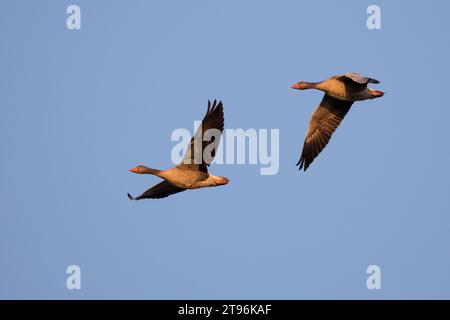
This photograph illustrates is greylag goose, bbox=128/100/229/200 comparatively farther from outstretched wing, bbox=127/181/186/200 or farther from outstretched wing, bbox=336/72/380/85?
outstretched wing, bbox=336/72/380/85

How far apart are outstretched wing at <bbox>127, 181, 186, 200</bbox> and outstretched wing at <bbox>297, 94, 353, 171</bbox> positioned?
3.21 metres

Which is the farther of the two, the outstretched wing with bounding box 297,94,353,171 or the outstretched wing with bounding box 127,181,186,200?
the outstretched wing with bounding box 297,94,353,171

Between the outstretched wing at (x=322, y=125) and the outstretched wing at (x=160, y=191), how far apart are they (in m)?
3.21

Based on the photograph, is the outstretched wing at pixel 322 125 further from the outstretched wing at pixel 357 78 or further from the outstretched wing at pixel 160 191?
the outstretched wing at pixel 160 191

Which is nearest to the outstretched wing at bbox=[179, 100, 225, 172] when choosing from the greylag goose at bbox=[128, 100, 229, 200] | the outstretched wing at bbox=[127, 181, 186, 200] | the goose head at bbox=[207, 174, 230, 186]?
the greylag goose at bbox=[128, 100, 229, 200]

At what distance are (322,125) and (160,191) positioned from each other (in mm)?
4208

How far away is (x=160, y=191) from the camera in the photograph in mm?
20125

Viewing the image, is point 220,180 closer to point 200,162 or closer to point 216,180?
point 216,180

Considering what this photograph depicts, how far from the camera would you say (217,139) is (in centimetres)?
1778

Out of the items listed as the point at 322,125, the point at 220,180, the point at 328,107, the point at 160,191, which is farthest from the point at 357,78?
the point at 160,191

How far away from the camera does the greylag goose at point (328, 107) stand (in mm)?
20516

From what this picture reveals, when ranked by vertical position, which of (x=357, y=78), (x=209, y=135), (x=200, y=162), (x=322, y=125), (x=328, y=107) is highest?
(x=357, y=78)

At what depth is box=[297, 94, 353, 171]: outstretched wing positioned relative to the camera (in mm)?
21422
